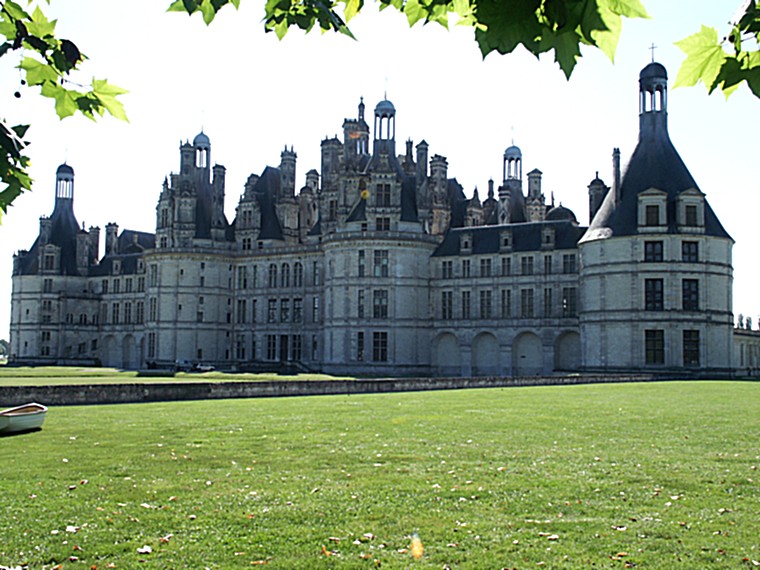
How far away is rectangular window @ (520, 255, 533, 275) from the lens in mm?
64562

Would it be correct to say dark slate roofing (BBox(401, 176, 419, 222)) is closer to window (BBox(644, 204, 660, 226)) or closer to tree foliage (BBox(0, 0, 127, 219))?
window (BBox(644, 204, 660, 226))

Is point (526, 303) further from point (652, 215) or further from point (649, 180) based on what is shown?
point (649, 180)

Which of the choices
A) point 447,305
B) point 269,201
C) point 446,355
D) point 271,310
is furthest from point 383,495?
point 269,201

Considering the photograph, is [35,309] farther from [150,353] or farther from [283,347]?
[283,347]

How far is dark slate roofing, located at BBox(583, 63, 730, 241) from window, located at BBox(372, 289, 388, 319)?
52.2 feet

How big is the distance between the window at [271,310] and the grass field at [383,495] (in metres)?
57.8

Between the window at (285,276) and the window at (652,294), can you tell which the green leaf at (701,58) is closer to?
the window at (652,294)

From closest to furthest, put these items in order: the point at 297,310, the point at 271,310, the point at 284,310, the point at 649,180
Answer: the point at 649,180
the point at 297,310
the point at 284,310
the point at 271,310

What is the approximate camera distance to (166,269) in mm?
79062

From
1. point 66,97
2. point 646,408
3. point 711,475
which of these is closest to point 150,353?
point 646,408

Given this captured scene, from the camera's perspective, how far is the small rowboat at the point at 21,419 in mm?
18375

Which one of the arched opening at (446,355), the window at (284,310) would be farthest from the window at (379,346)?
the window at (284,310)

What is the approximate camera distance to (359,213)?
68500mm

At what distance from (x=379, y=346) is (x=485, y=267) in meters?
9.64
